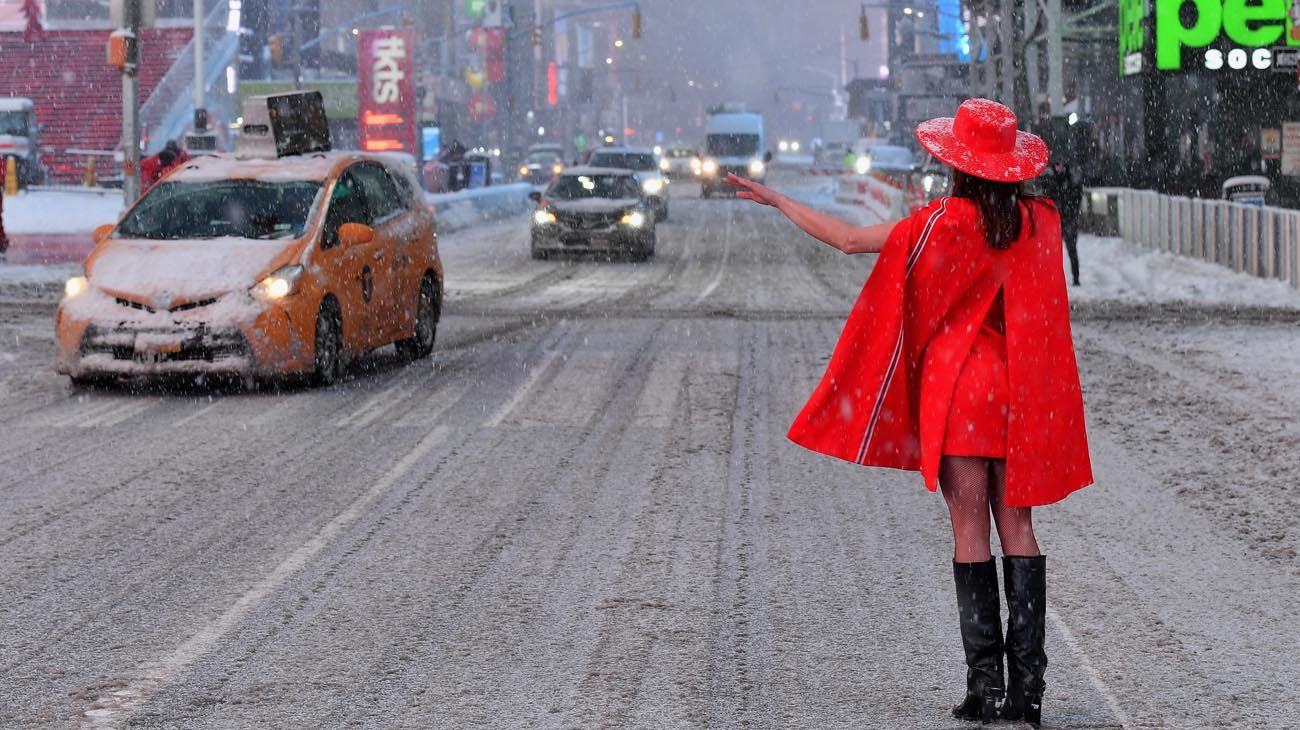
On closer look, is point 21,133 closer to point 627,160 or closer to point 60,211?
point 60,211

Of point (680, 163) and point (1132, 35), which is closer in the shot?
point (1132, 35)

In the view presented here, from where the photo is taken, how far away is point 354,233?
42.2 ft

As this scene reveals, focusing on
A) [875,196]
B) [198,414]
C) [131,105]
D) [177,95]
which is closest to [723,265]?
[131,105]

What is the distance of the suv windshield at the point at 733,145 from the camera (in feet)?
225

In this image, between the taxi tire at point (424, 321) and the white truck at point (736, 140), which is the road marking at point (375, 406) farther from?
the white truck at point (736, 140)

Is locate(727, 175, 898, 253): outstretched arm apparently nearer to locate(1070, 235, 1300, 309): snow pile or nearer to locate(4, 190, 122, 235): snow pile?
locate(1070, 235, 1300, 309): snow pile

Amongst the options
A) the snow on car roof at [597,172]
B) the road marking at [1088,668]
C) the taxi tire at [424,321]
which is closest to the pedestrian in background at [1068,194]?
the taxi tire at [424,321]

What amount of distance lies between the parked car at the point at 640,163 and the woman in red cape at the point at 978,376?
34.6m

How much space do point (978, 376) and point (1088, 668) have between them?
1.32m

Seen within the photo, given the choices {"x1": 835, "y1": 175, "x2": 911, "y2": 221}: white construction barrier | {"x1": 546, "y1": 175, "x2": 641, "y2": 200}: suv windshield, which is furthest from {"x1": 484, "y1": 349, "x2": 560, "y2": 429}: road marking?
{"x1": 835, "y1": 175, "x2": 911, "y2": 221}: white construction barrier

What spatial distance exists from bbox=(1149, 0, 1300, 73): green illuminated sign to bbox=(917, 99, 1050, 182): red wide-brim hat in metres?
30.4

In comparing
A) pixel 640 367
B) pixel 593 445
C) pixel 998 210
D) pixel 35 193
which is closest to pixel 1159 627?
pixel 998 210

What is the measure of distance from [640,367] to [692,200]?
44.0m

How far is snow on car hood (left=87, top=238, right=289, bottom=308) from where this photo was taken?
12.2 meters
